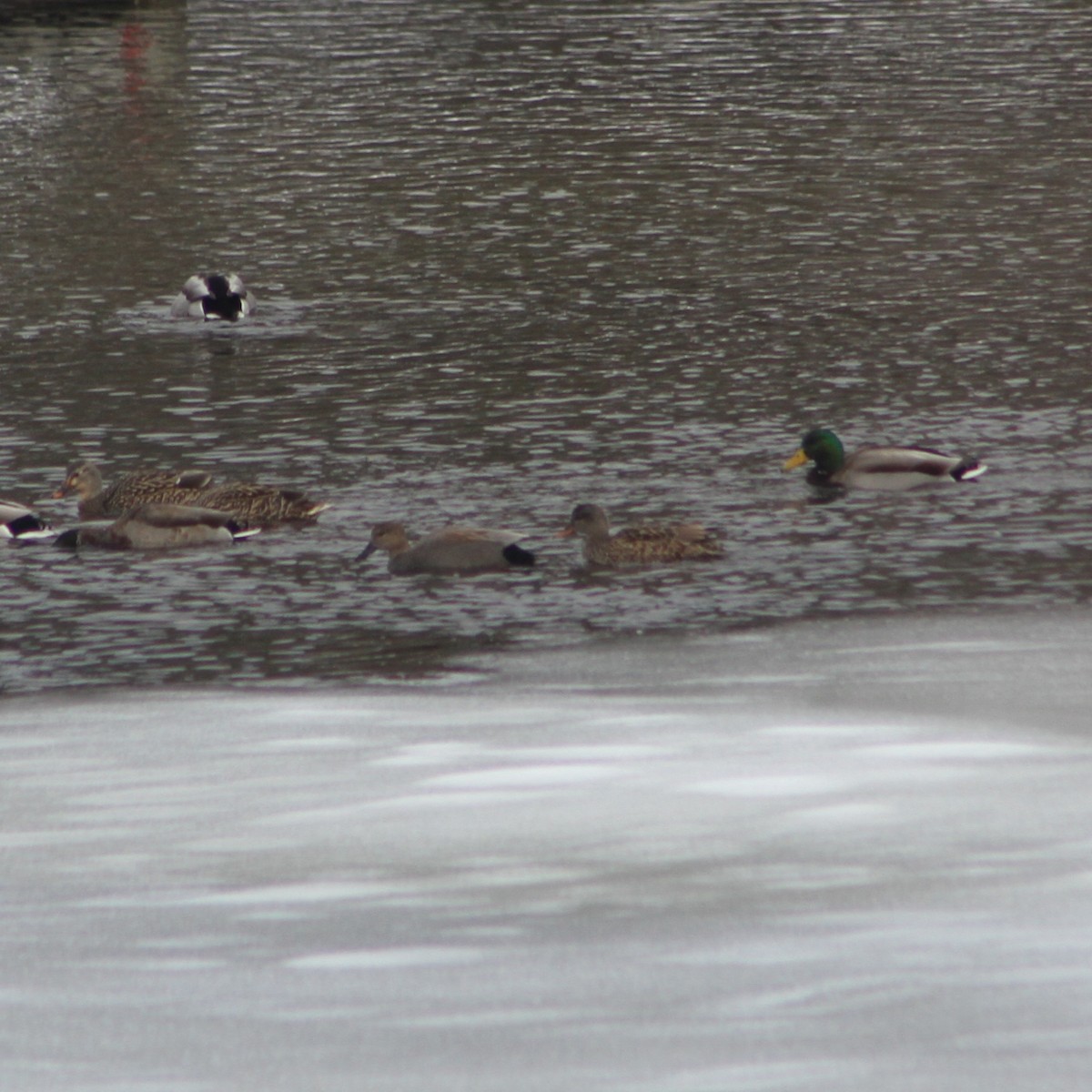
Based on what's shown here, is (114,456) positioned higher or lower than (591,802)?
lower

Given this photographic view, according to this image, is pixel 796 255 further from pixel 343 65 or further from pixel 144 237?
pixel 343 65

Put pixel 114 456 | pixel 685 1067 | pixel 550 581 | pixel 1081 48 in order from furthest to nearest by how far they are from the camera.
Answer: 1. pixel 1081 48
2. pixel 114 456
3. pixel 550 581
4. pixel 685 1067

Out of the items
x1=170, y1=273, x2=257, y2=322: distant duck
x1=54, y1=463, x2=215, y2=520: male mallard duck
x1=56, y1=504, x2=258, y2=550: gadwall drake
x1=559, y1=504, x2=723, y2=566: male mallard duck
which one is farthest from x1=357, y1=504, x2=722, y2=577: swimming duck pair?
x1=170, y1=273, x2=257, y2=322: distant duck

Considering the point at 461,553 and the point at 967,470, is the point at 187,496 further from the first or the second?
the point at 967,470

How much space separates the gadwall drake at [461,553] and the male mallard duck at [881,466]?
257 cm

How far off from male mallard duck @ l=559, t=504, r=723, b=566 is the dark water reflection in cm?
18

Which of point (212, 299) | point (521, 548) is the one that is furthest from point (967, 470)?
point (212, 299)

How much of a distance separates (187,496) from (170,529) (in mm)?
489

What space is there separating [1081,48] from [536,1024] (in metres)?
37.1

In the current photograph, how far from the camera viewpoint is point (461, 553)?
1288cm

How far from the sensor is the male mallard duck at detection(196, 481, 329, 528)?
539 inches

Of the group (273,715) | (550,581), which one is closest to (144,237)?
(550,581)

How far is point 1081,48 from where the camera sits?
4059cm

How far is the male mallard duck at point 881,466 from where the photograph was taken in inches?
572
